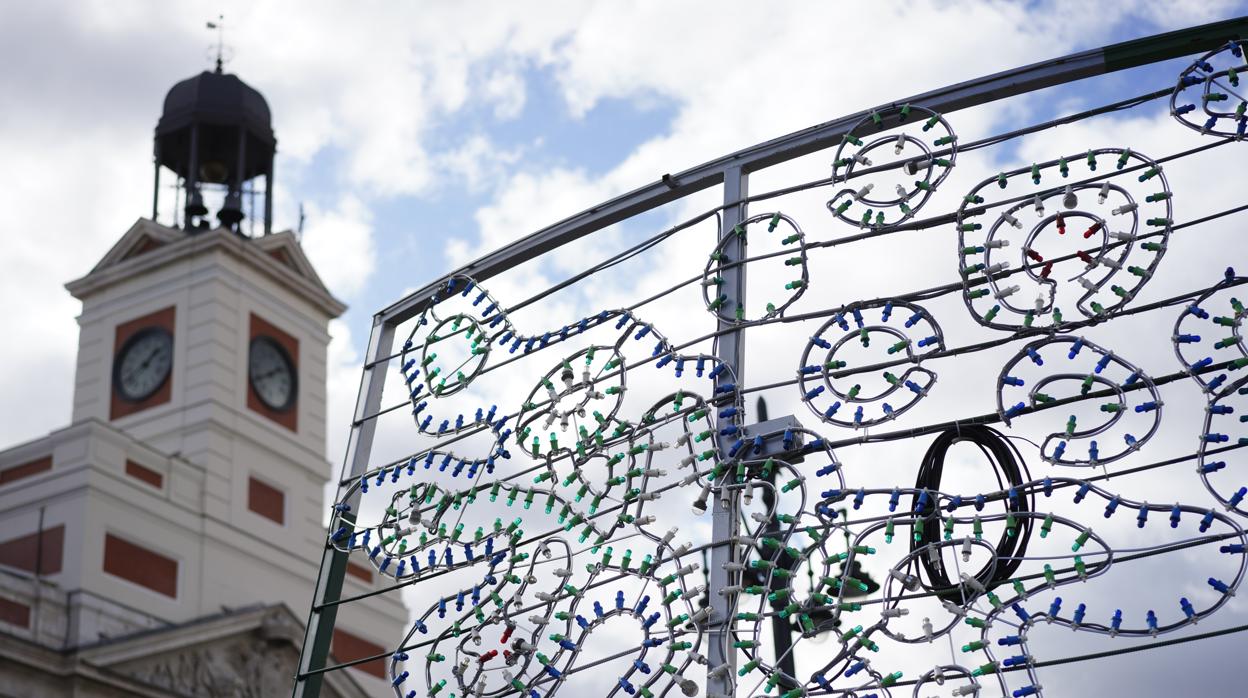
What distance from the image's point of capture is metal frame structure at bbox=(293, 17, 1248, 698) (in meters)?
5.09

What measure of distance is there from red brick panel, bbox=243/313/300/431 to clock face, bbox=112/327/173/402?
4.60 ft

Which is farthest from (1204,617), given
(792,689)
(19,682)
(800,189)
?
(19,682)

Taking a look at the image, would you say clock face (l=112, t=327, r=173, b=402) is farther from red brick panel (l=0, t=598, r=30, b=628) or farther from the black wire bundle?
the black wire bundle

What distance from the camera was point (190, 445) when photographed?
27.6m

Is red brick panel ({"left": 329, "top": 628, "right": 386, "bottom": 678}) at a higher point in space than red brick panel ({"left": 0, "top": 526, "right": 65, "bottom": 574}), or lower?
lower

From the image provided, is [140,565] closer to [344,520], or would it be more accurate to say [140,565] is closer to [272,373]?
[272,373]

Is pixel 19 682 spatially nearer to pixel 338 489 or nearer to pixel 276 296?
pixel 276 296

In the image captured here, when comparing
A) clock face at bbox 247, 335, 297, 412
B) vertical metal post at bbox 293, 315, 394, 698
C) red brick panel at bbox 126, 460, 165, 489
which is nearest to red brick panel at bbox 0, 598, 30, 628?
red brick panel at bbox 126, 460, 165, 489

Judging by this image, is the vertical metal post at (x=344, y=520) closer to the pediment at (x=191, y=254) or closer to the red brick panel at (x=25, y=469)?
the red brick panel at (x=25, y=469)

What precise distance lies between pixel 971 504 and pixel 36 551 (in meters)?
21.8

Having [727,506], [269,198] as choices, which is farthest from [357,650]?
[727,506]

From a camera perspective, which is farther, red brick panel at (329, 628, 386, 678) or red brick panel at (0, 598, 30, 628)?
red brick panel at (329, 628, 386, 678)

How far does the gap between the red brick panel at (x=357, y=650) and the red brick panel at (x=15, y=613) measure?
5777 mm

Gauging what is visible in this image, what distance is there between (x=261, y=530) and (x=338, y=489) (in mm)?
21848
